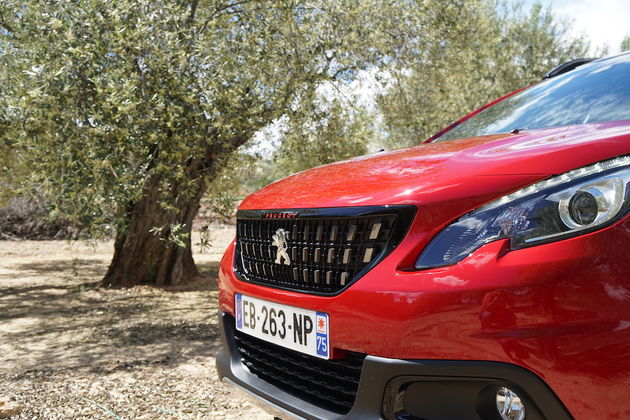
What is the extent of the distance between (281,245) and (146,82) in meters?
3.73

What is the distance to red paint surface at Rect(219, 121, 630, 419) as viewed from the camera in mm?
1336

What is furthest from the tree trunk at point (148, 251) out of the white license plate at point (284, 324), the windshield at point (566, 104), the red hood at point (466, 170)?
the red hood at point (466, 170)

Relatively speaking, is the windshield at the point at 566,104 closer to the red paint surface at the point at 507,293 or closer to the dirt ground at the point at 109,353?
the red paint surface at the point at 507,293

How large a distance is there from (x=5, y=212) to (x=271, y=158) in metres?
9.32

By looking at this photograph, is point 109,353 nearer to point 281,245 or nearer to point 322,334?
point 281,245

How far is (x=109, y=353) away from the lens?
4.37 metres

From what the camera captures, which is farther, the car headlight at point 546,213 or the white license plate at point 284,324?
the white license plate at point 284,324

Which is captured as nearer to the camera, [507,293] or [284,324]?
[507,293]

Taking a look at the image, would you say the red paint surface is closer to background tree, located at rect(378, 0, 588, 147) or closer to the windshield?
the windshield

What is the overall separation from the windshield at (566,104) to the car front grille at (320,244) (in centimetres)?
110

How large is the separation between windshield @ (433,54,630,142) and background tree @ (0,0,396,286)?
2.92 metres

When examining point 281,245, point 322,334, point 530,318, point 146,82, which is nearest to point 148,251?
point 146,82

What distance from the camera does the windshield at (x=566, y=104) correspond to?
2309 millimetres

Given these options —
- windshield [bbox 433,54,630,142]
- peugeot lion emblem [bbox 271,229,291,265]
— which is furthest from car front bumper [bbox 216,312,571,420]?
windshield [bbox 433,54,630,142]
